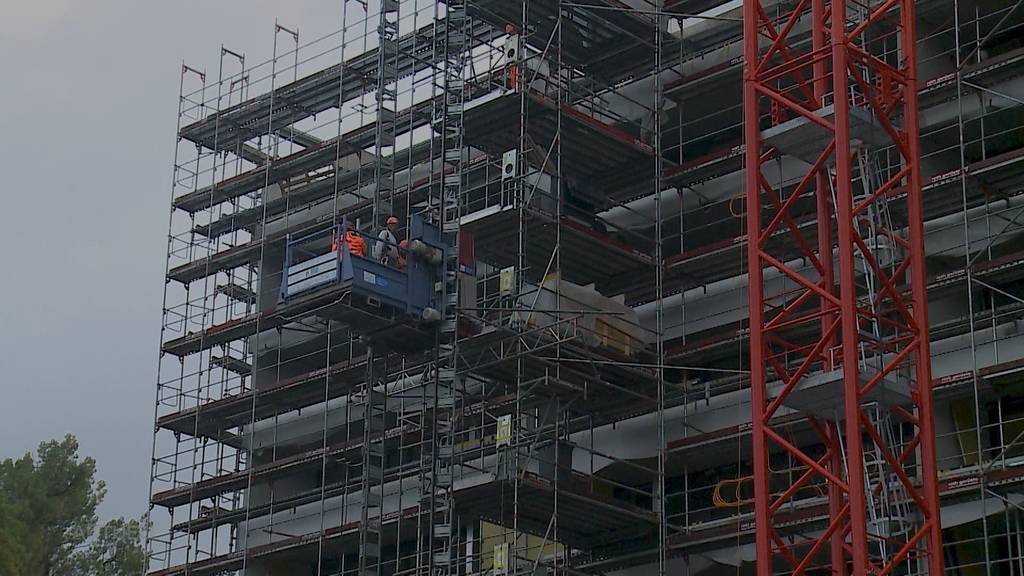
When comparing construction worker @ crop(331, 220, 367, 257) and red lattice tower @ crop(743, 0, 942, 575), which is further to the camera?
construction worker @ crop(331, 220, 367, 257)

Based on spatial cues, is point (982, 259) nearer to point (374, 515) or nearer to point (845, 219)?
point (845, 219)

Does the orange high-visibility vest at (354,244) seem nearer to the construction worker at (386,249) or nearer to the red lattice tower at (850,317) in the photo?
the construction worker at (386,249)

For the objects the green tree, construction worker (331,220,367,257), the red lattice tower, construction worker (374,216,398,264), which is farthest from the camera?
the green tree

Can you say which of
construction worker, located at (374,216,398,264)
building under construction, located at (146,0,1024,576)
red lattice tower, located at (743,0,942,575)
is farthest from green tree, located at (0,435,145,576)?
red lattice tower, located at (743,0,942,575)

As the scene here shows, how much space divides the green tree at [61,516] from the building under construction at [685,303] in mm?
8776

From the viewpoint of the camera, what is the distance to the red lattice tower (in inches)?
1156

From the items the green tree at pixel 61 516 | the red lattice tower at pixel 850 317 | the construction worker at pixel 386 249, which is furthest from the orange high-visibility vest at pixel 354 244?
the green tree at pixel 61 516

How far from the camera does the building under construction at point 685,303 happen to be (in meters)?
30.9

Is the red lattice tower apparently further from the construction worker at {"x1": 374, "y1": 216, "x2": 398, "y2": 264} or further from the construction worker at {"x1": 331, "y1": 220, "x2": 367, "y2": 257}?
the construction worker at {"x1": 331, "y1": 220, "x2": 367, "y2": 257}

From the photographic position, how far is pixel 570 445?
3619cm

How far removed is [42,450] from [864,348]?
29.3 metres

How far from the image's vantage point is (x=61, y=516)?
5312 cm

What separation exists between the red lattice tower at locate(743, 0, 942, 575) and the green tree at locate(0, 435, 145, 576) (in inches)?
988

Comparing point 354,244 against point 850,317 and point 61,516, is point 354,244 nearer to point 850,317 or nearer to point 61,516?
point 850,317
